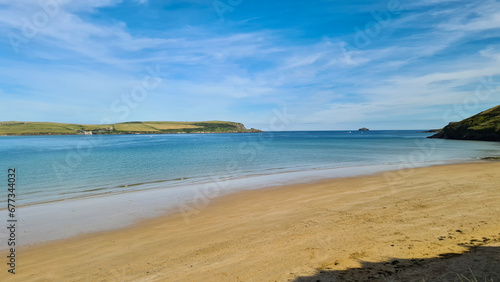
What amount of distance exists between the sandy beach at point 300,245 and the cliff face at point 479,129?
3344 inches

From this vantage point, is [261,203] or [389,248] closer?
[389,248]

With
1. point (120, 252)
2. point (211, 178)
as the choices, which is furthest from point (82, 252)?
point (211, 178)

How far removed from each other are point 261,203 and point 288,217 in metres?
3.27

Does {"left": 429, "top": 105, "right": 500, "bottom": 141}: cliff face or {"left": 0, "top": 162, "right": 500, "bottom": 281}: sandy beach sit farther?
{"left": 429, "top": 105, "right": 500, "bottom": 141}: cliff face

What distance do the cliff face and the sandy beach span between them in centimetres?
8494

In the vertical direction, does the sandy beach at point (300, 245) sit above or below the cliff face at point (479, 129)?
below

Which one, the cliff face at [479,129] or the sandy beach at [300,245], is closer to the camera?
the sandy beach at [300,245]

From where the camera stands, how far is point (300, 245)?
28.6 ft

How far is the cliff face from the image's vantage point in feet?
259

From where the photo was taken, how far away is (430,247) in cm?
766

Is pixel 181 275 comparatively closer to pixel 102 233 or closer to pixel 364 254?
pixel 364 254

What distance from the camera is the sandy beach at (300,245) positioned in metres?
6.75

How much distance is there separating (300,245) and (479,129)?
101514 millimetres

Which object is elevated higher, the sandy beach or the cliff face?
the cliff face
